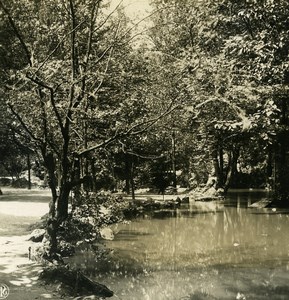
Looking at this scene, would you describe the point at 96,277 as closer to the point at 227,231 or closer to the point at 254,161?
the point at 227,231

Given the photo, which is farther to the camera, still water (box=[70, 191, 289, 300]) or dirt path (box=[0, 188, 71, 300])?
still water (box=[70, 191, 289, 300])

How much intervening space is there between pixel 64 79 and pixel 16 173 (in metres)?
32.7

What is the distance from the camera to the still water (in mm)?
8859

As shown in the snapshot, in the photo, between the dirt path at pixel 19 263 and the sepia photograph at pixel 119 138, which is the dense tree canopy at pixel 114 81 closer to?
the sepia photograph at pixel 119 138

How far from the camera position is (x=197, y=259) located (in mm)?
11539

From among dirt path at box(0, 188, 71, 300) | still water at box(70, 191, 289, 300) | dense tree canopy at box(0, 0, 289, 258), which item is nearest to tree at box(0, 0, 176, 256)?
dense tree canopy at box(0, 0, 289, 258)

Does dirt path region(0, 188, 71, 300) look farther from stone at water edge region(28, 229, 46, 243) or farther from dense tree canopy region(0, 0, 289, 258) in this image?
dense tree canopy region(0, 0, 289, 258)

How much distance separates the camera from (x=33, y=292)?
24.0 feet

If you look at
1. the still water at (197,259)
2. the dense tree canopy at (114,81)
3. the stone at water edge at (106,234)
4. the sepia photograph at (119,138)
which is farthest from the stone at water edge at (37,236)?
the stone at water edge at (106,234)

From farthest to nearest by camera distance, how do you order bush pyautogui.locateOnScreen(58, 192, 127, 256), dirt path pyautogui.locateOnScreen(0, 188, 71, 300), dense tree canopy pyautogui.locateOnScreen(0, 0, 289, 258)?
bush pyautogui.locateOnScreen(58, 192, 127, 256) → dense tree canopy pyautogui.locateOnScreen(0, 0, 289, 258) → dirt path pyautogui.locateOnScreen(0, 188, 71, 300)

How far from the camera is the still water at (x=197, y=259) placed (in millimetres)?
8859

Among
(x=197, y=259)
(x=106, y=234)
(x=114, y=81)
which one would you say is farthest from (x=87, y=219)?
(x=106, y=234)

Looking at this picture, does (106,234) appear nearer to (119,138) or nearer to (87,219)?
(87,219)

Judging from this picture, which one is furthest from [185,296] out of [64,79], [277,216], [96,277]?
[277,216]
